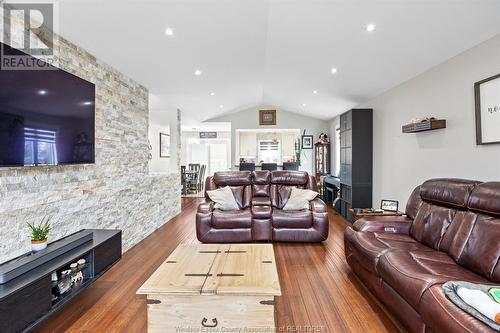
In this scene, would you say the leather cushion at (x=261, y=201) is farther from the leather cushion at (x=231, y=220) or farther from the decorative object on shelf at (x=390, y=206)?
the decorative object on shelf at (x=390, y=206)

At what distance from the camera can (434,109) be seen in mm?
3361

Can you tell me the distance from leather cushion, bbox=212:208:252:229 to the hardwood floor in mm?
606

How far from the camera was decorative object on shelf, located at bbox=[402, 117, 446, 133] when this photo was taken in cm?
316

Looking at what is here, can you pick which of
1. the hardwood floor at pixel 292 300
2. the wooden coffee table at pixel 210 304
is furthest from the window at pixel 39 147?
the wooden coffee table at pixel 210 304

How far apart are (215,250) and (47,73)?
213 centimetres

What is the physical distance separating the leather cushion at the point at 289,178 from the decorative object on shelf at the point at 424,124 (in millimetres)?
1688

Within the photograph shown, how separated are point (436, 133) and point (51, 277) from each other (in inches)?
169

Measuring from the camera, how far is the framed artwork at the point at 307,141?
8.88 m

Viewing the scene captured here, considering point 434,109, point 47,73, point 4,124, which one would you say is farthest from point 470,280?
point 47,73

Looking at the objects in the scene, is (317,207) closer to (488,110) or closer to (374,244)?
(374,244)

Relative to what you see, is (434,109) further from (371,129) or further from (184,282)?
(184,282)

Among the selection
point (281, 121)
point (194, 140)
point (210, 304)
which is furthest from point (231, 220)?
point (194, 140)

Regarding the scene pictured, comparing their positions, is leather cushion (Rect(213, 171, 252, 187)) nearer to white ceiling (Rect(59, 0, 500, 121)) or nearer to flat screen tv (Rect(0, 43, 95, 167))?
white ceiling (Rect(59, 0, 500, 121))

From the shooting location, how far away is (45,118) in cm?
225
